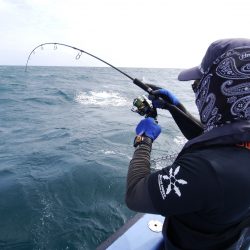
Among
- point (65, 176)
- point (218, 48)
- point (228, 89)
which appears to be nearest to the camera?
point (228, 89)

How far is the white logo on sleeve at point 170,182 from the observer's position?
43.7 inches

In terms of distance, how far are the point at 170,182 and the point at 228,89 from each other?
448 millimetres

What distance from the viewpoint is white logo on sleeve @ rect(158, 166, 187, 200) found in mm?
1110

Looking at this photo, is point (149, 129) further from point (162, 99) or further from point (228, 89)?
point (228, 89)

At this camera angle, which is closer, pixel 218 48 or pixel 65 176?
pixel 218 48

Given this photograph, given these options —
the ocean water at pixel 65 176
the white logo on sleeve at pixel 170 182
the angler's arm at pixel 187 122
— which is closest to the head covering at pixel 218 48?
the white logo on sleeve at pixel 170 182

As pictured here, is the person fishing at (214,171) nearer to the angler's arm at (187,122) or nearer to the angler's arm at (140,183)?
the angler's arm at (140,183)

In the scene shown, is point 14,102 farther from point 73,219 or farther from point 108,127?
point 73,219

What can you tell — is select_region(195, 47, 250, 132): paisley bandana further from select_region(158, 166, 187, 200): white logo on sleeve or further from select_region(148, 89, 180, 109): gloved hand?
select_region(148, 89, 180, 109): gloved hand

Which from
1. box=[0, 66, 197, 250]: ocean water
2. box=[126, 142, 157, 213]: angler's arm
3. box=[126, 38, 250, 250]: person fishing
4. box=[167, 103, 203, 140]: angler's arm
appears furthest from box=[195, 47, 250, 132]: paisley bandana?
box=[0, 66, 197, 250]: ocean water

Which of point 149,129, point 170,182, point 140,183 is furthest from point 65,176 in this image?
point 170,182

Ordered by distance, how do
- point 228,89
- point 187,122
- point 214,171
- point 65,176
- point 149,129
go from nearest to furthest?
point 214,171
point 228,89
point 149,129
point 187,122
point 65,176

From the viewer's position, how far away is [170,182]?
3.73 ft

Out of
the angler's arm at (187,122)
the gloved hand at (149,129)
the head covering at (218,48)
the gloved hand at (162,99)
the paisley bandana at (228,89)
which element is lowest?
the angler's arm at (187,122)
